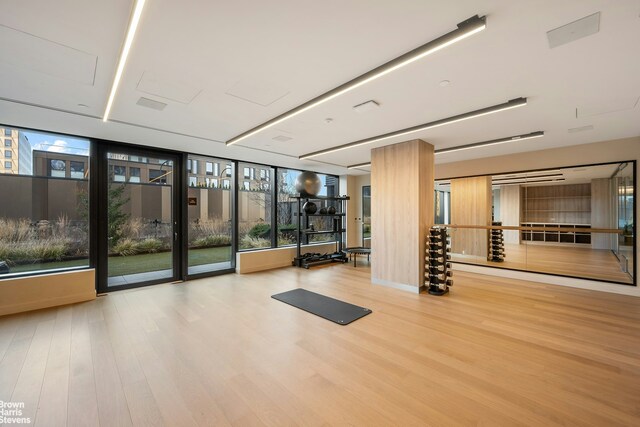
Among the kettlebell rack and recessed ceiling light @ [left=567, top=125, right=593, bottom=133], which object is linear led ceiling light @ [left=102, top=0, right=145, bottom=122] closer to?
the kettlebell rack

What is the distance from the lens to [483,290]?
4914 mm

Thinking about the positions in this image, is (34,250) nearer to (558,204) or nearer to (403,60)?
(403,60)

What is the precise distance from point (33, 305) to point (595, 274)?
391 inches

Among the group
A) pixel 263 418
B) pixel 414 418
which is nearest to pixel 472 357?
pixel 414 418

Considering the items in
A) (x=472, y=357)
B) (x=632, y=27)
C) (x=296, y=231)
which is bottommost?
(x=472, y=357)

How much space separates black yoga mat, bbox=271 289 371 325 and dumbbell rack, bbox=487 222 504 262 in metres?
4.44

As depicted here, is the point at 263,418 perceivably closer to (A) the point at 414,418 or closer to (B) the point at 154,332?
(A) the point at 414,418

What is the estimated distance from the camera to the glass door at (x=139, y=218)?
488cm

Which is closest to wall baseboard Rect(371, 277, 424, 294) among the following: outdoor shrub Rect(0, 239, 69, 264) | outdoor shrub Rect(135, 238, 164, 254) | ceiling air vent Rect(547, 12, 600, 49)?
ceiling air vent Rect(547, 12, 600, 49)

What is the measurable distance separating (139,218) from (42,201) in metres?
1.39

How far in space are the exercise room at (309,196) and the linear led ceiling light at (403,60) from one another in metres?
0.02

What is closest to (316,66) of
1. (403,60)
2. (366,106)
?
(403,60)

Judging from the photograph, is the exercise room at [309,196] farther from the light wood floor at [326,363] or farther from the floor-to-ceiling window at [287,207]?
the floor-to-ceiling window at [287,207]

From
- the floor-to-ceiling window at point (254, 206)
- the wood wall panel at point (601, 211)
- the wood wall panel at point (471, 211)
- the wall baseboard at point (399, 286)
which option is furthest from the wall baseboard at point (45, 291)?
the wood wall panel at point (601, 211)
